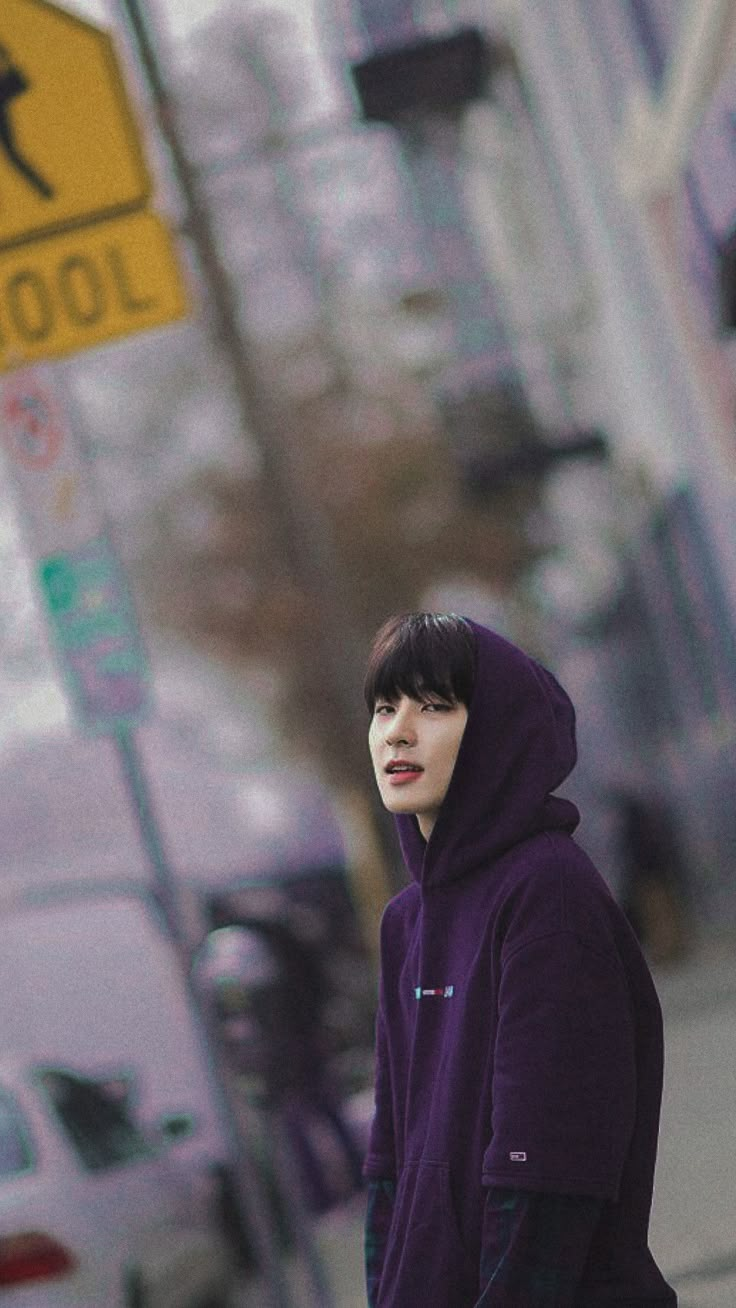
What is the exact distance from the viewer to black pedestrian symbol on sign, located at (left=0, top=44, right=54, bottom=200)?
4.96 meters

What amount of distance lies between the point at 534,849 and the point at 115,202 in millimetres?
3196

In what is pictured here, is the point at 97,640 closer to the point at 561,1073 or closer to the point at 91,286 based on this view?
the point at 91,286

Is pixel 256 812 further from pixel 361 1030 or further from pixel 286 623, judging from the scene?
pixel 286 623

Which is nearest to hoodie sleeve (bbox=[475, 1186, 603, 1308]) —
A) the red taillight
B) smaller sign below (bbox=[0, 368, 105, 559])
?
smaller sign below (bbox=[0, 368, 105, 559])

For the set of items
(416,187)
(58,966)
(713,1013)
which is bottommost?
(713,1013)

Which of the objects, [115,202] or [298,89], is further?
[298,89]

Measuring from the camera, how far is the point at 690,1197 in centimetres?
642

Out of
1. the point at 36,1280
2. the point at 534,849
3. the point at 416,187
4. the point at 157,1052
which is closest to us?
the point at 534,849

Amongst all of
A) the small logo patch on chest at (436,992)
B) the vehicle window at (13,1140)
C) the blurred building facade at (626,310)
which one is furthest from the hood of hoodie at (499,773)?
the blurred building facade at (626,310)

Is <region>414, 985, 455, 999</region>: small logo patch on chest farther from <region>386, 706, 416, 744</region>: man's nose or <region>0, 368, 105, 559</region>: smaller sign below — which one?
<region>0, 368, 105, 559</region>: smaller sign below

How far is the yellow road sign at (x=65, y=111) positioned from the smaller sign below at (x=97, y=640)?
1.12 m

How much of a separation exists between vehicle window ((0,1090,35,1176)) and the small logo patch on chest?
407cm

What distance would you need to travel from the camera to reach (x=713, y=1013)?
37.2 feet

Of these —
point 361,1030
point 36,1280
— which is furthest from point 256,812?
point 36,1280
